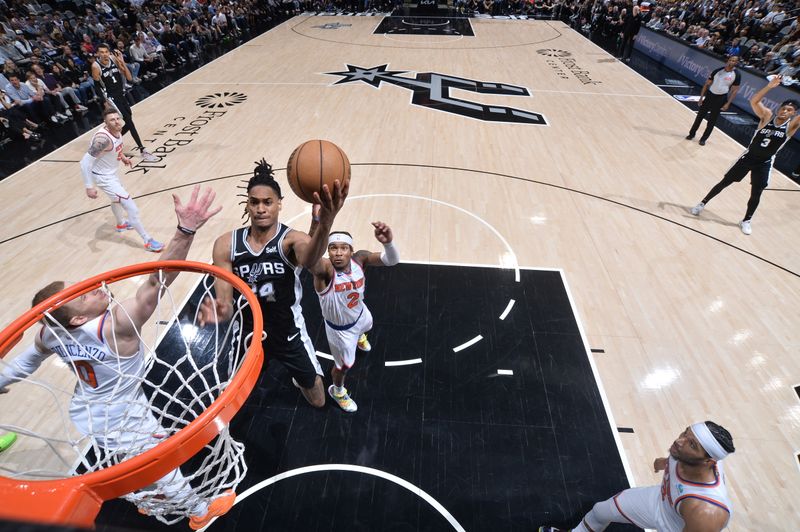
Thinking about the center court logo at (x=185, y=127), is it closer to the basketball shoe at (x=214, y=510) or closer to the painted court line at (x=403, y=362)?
the painted court line at (x=403, y=362)

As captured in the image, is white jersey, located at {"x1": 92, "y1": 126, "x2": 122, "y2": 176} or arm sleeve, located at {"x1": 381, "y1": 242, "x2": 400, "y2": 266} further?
white jersey, located at {"x1": 92, "y1": 126, "x2": 122, "y2": 176}

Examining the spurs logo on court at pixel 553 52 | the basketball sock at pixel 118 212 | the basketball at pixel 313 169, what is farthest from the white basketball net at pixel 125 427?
the spurs logo on court at pixel 553 52

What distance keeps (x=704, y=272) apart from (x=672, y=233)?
0.85 m

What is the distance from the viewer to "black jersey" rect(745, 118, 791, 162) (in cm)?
534

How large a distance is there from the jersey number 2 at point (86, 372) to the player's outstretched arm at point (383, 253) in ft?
6.19

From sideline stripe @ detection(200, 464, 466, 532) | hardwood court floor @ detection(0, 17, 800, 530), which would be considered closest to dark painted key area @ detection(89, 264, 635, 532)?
sideline stripe @ detection(200, 464, 466, 532)

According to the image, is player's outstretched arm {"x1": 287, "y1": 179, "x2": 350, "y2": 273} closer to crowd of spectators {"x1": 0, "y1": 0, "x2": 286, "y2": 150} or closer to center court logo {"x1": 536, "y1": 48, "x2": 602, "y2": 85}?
crowd of spectators {"x1": 0, "y1": 0, "x2": 286, "y2": 150}

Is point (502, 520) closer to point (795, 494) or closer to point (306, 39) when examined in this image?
point (795, 494)

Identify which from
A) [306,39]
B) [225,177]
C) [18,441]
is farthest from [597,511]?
[306,39]

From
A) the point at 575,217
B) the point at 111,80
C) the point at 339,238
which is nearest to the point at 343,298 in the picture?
the point at 339,238

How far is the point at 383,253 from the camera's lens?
3342mm

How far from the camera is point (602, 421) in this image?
11.7ft

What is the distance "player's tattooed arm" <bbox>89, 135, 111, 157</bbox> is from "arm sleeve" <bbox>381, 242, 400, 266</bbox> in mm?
3821

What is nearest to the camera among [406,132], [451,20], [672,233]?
[672,233]
